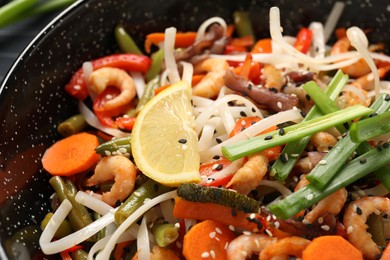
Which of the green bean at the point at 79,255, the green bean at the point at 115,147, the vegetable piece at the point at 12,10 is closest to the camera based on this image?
the green bean at the point at 79,255

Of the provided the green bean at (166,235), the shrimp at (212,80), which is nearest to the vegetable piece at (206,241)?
the green bean at (166,235)

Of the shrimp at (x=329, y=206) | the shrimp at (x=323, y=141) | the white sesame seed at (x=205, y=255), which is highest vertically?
the shrimp at (x=323, y=141)

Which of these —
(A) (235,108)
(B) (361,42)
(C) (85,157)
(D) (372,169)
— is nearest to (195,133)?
(A) (235,108)

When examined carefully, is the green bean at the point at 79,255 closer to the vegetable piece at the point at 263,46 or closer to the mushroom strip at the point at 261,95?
the mushroom strip at the point at 261,95

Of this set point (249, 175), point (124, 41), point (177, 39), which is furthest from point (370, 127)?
point (124, 41)

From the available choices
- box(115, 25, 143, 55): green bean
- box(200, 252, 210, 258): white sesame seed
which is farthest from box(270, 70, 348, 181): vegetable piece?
box(115, 25, 143, 55): green bean

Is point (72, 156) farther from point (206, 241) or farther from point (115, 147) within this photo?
point (206, 241)
